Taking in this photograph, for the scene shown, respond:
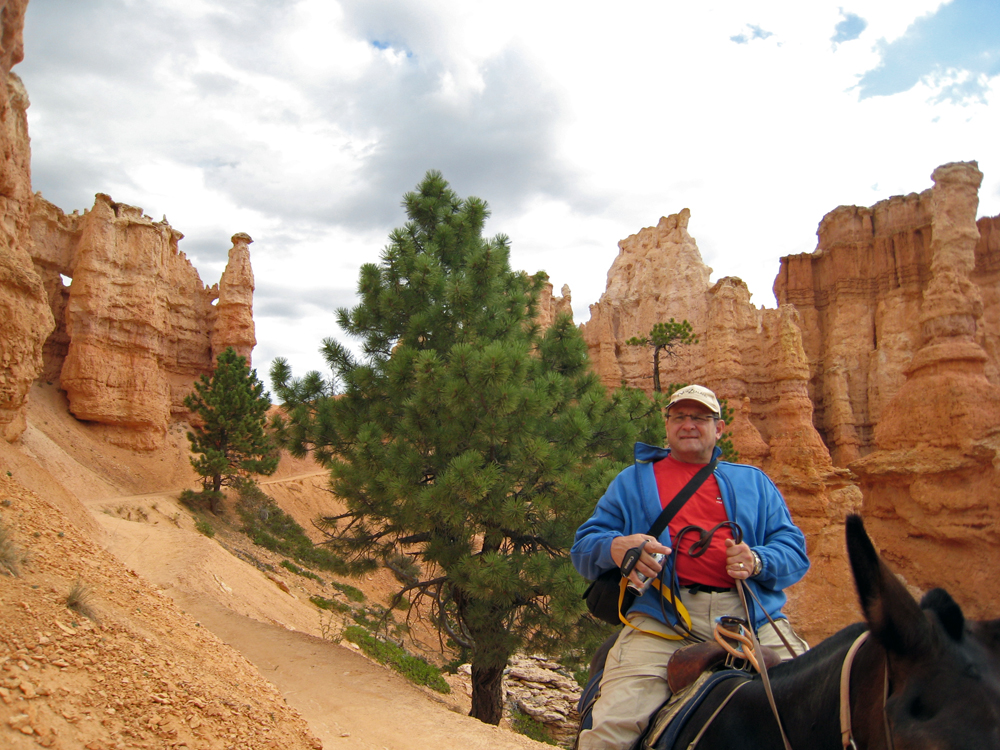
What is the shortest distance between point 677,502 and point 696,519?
0.55 ft

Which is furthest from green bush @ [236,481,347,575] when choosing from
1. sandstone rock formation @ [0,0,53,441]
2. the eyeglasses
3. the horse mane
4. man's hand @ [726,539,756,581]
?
the horse mane

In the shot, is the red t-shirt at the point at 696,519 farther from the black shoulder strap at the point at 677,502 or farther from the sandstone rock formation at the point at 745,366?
the sandstone rock formation at the point at 745,366

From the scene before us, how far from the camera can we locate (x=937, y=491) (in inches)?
821

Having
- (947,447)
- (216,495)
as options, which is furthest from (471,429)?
(947,447)

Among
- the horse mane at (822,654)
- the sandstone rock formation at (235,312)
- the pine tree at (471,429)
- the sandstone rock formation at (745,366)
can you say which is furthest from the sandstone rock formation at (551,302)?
the horse mane at (822,654)

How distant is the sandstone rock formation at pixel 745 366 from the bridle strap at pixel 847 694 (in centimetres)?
2287

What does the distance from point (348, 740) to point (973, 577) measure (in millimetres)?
22246

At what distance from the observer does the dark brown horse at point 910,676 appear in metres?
1.32

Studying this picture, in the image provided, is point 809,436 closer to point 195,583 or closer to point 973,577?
point 973,577

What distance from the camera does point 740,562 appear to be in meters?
2.55

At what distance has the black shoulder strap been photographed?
111 inches

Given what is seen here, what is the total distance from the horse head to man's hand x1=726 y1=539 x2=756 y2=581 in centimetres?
105

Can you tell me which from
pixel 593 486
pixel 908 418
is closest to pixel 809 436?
pixel 908 418

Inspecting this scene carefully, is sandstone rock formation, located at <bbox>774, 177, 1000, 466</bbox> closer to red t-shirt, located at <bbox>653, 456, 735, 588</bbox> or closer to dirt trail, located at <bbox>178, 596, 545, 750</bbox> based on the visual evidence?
dirt trail, located at <bbox>178, 596, 545, 750</bbox>
